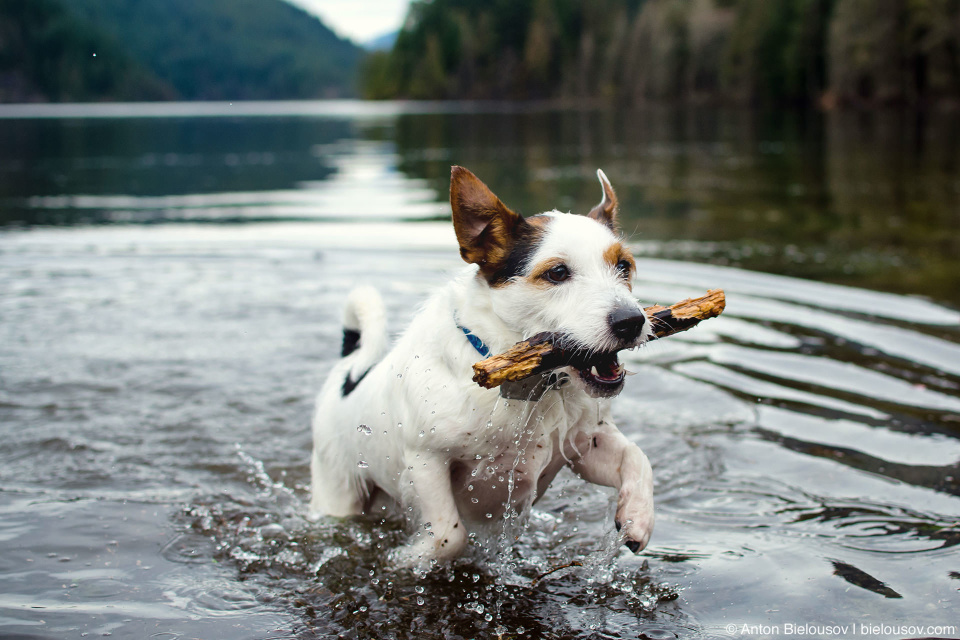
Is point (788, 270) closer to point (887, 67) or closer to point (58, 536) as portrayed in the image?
point (58, 536)

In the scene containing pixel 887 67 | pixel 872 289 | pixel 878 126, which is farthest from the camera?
pixel 887 67

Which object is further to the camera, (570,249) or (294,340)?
(294,340)

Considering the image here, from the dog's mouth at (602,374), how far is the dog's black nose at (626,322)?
0.15 meters

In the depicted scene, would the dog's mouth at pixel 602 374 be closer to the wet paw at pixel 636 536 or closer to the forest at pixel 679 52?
the wet paw at pixel 636 536

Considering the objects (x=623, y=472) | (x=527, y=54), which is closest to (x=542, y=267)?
(x=623, y=472)

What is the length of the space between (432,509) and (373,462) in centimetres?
51

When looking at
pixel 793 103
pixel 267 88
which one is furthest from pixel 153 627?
pixel 267 88

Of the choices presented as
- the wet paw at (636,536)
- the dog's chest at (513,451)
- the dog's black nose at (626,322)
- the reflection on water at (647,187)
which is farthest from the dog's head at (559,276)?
the reflection on water at (647,187)

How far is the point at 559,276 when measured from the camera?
10.8 ft

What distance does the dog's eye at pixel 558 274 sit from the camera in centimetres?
330

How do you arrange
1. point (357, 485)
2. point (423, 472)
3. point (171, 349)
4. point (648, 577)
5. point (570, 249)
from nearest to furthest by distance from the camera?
point (570, 249) → point (423, 472) → point (648, 577) → point (357, 485) → point (171, 349)

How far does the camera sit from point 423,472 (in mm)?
3605

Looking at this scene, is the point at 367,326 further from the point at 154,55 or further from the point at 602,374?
the point at 154,55

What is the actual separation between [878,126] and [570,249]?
37.1m
